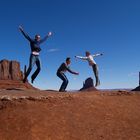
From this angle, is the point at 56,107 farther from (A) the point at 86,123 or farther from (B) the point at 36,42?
(B) the point at 36,42

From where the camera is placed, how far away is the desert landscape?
10125 millimetres

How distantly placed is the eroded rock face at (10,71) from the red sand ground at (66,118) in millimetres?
85979

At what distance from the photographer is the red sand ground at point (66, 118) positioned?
33.2ft

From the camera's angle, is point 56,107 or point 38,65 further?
point 38,65

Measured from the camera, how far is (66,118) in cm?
1105

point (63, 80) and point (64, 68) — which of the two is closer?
point (64, 68)

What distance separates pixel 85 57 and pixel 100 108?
442 cm

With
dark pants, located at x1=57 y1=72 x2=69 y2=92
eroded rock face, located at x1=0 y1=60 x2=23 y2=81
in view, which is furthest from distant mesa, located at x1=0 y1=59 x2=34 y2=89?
dark pants, located at x1=57 y1=72 x2=69 y2=92

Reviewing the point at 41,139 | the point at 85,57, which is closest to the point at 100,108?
the point at 41,139

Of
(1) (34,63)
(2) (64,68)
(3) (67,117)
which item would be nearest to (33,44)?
(1) (34,63)

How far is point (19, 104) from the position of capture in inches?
455

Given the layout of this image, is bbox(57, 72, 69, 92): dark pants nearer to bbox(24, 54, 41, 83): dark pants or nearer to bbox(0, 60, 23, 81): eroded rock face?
bbox(24, 54, 41, 83): dark pants

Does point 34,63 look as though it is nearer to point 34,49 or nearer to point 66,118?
point 34,49

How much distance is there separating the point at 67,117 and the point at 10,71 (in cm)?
9118
